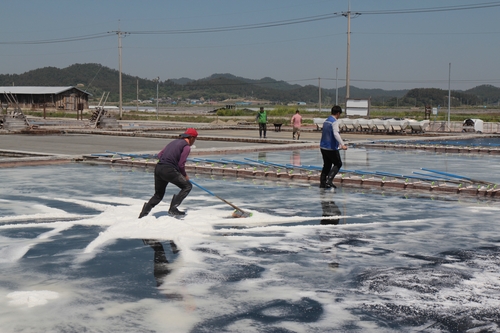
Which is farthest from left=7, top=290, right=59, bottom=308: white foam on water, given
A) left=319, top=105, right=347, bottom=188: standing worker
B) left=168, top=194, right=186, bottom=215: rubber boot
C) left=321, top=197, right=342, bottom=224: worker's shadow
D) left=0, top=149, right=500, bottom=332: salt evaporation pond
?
left=319, top=105, right=347, bottom=188: standing worker

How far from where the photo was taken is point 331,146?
604 inches

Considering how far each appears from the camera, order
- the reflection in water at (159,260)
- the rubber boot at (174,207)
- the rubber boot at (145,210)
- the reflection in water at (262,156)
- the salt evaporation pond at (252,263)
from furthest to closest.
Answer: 1. the reflection in water at (262,156)
2. the rubber boot at (174,207)
3. the rubber boot at (145,210)
4. the reflection in water at (159,260)
5. the salt evaporation pond at (252,263)

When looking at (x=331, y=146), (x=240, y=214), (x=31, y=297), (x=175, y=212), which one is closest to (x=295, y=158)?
(x=331, y=146)

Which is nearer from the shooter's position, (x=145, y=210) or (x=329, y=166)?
(x=145, y=210)

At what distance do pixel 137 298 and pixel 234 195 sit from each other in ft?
24.8

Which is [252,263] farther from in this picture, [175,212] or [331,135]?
[331,135]

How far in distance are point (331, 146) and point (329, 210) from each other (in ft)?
10.00

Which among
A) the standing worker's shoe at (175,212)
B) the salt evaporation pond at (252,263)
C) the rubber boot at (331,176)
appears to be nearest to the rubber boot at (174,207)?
the standing worker's shoe at (175,212)

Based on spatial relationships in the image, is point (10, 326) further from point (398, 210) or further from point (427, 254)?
point (398, 210)

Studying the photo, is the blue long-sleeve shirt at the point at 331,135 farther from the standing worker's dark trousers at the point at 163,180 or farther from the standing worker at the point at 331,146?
the standing worker's dark trousers at the point at 163,180

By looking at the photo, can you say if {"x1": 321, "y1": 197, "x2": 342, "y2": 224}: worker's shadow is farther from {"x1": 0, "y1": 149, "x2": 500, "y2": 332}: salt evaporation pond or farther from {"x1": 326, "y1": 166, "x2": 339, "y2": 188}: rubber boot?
{"x1": 326, "y1": 166, "x2": 339, "y2": 188}: rubber boot

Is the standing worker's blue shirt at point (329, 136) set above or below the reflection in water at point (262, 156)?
above

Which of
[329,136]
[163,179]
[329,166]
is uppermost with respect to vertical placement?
[329,136]

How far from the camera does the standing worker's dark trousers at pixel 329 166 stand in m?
15.4
